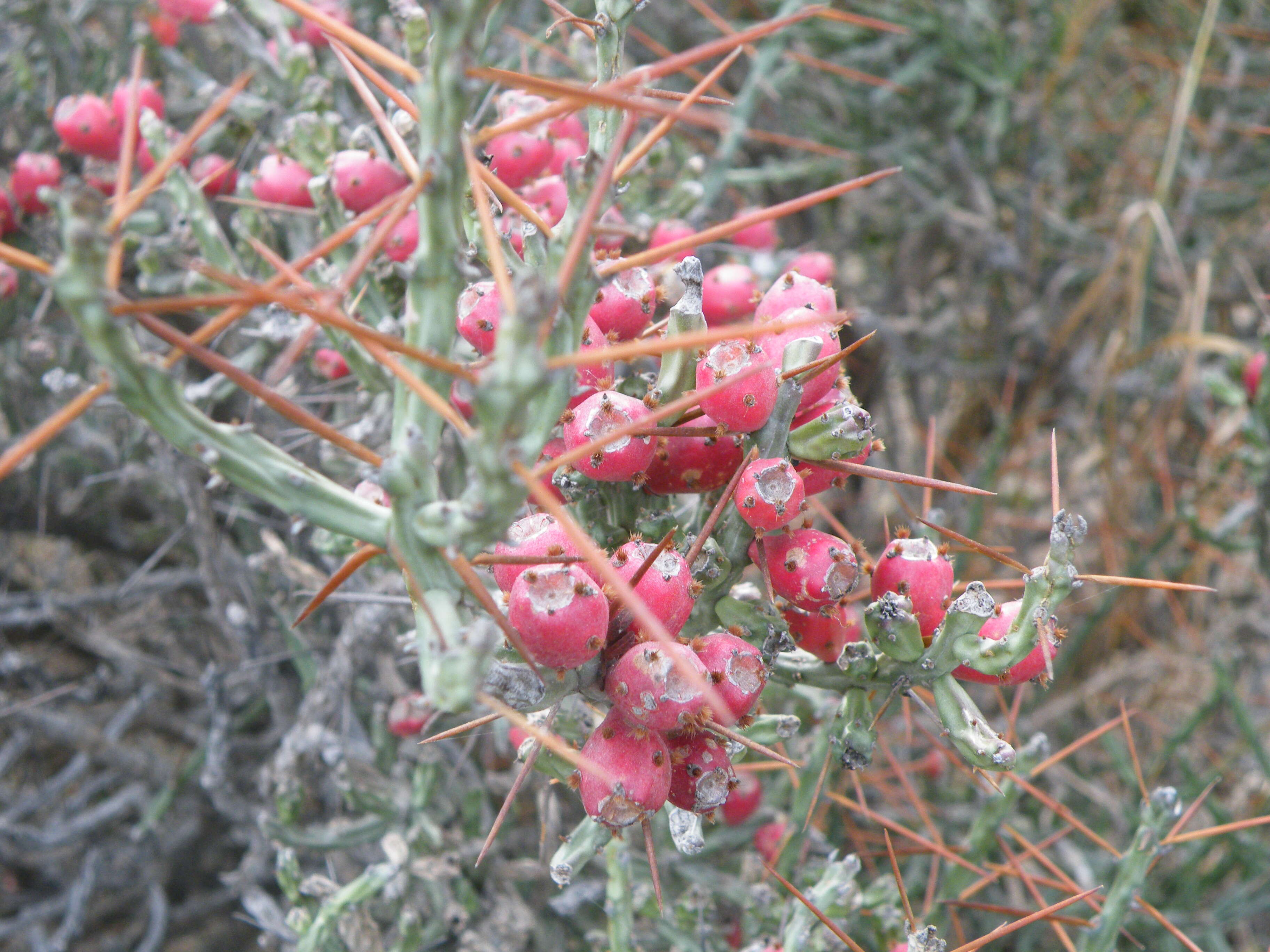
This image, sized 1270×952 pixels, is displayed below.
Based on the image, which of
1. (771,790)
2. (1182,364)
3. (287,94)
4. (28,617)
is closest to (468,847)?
(771,790)

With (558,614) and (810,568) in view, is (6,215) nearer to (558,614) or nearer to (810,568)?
(558,614)

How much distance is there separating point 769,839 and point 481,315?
1165 mm

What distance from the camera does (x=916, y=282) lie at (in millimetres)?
3594

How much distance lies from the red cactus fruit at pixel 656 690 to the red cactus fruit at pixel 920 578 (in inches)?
11.7

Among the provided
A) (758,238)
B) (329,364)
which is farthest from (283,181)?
(758,238)

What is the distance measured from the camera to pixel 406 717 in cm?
173

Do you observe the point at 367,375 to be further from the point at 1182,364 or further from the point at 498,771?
the point at 1182,364

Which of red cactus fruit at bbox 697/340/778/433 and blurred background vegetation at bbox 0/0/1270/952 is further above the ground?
red cactus fruit at bbox 697/340/778/433

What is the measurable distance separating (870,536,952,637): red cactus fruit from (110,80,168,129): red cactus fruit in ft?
5.27

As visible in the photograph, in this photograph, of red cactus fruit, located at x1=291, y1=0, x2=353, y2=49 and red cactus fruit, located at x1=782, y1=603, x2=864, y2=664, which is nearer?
red cactus fruit, located at x1=782, y1=603, x2=864, y2=664

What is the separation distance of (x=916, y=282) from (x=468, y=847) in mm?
2680

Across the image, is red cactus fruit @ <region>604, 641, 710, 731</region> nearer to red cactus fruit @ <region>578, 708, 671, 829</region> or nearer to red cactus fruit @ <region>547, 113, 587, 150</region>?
red cactus fruit @ <region>578, 708, 671, 829</region>

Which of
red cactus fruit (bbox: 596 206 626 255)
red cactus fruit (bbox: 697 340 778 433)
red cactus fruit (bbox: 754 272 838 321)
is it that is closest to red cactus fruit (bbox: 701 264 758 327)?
red cactus fruit (bbox: 596 206 626 255)

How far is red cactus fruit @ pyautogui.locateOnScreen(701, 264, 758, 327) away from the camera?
Result: 1.50 m
